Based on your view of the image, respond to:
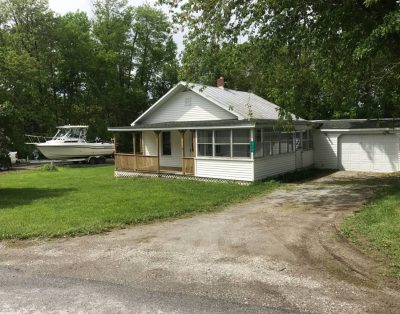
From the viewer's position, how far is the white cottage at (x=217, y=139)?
1750 centimetres

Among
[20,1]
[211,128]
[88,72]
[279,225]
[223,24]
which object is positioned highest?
[20,1]

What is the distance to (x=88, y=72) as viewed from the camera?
38.2 m

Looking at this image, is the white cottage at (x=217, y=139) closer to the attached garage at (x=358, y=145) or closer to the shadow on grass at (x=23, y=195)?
the attached garage at (x=358, y=145)

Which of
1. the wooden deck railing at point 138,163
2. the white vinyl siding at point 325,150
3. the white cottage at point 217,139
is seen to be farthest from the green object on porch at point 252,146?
the white vinyl siding at point 325,150

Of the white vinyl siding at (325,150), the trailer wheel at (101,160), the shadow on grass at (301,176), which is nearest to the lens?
the shadow on grass at (301,176)

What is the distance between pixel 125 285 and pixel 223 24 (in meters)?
8.56

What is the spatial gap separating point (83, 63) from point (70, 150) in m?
10.9

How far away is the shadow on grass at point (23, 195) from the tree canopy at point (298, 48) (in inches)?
265

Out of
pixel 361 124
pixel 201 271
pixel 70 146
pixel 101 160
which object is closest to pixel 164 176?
pixel 361 124

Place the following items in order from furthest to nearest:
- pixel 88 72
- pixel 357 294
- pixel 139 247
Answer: pixel 88 72, pixel 139 247, pixel 357 294

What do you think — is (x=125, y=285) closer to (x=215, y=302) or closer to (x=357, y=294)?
(x=215, y=302)

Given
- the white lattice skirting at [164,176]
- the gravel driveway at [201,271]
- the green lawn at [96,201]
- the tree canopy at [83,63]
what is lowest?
the gravel driveway at [201,271]

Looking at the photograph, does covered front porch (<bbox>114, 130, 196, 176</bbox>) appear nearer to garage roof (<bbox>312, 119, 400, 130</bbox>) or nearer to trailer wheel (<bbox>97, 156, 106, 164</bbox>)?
garage roof (<bbox>312, 119, 400, 130</bbox>)

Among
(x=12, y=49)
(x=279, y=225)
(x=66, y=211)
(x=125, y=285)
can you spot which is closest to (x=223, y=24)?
(x=279, y=225)
